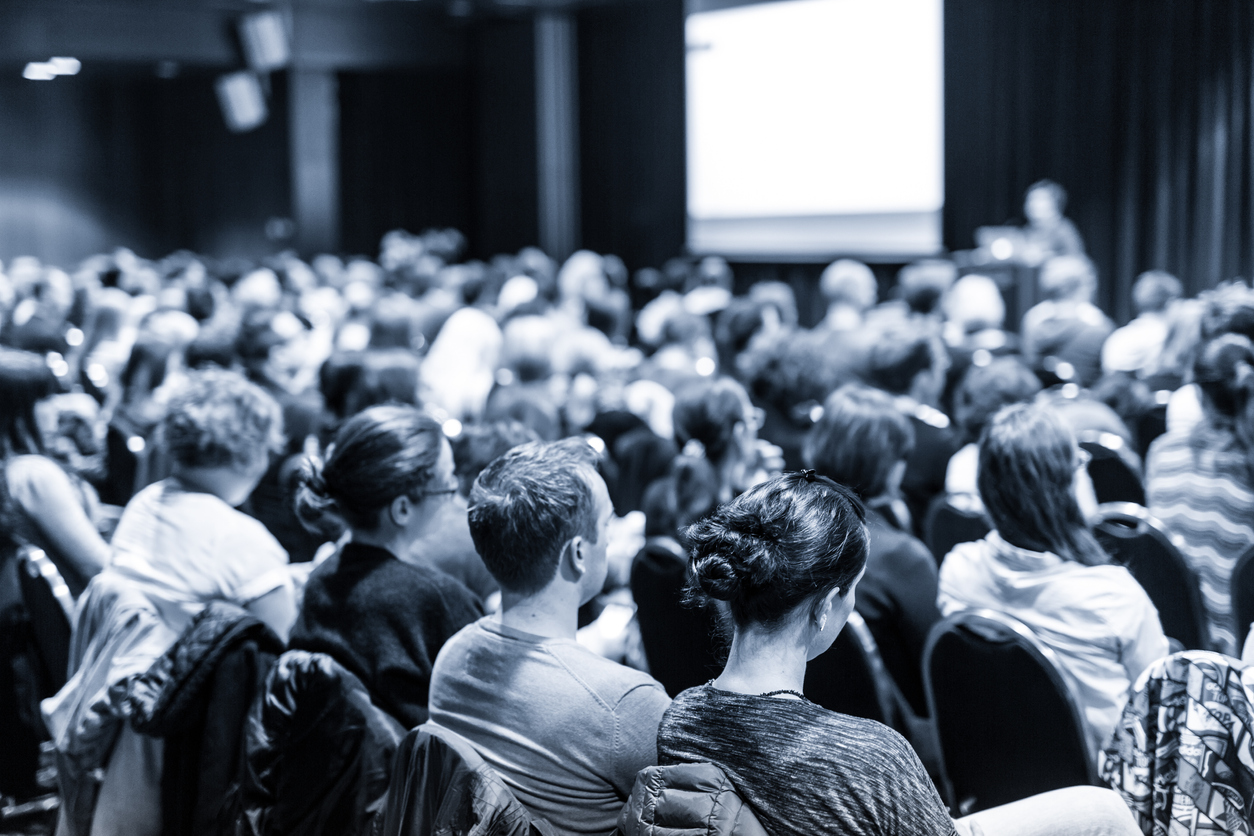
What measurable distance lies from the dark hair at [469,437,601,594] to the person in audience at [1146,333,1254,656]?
2.12 m

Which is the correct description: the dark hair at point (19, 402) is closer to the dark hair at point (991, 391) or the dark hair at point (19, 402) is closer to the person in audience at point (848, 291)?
the dark hair at point (991, 391)

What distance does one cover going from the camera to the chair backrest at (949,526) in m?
3.28

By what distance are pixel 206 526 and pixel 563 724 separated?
4.09ft

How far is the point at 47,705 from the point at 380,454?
3.27 feet

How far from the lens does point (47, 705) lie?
265cm

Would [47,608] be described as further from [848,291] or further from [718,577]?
[848,291]

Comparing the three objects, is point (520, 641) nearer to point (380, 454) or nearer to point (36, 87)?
point (380, 454)

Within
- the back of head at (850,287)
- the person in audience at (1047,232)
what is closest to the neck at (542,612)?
the back of head at (850,287)

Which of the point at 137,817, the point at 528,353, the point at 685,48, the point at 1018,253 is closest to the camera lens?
the point at 137,817

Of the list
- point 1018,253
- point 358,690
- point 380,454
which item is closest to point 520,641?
point 358,690

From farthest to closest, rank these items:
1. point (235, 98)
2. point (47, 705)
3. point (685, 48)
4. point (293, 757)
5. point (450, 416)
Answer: point (235, 98)
point (685, 48)
point (450, 416)
point (47, 705)
point (293, 757)

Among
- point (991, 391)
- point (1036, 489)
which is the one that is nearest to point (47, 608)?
point (1036, 489)

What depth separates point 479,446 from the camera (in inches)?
128

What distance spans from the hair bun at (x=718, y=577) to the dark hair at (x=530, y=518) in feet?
1.22
